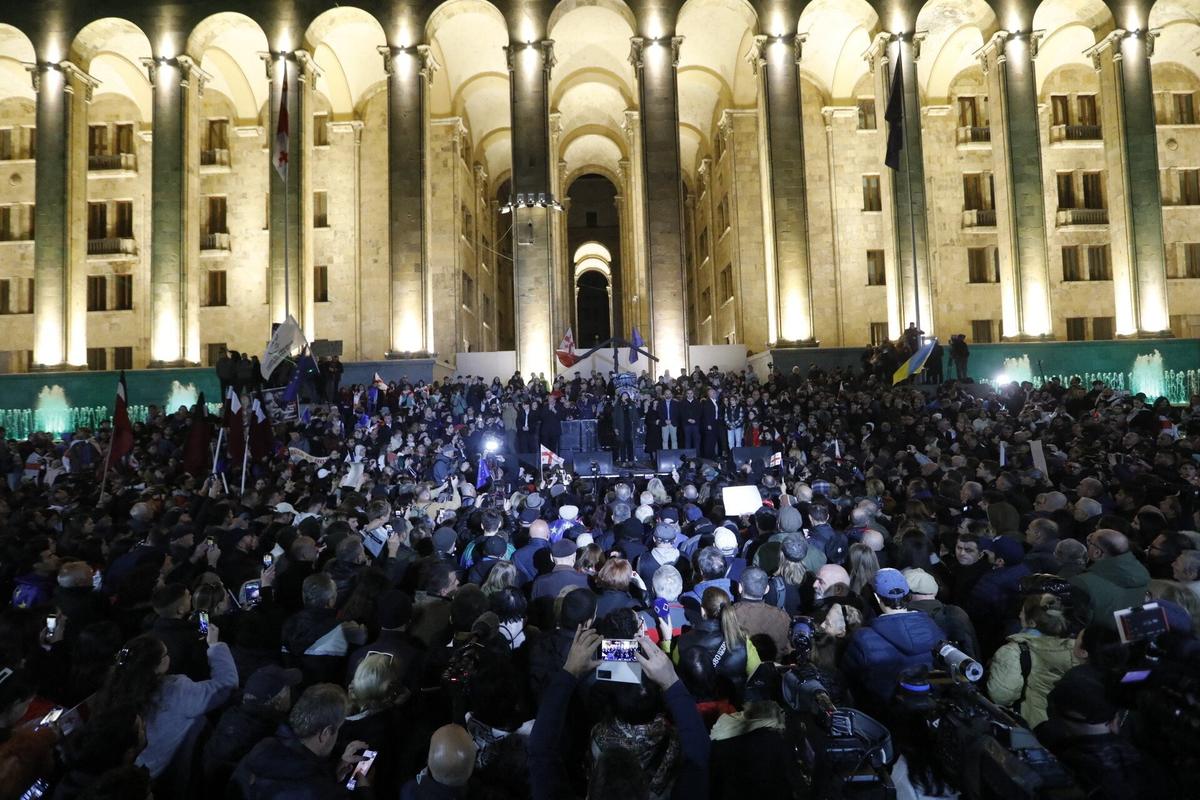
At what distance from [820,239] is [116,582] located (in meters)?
30.7

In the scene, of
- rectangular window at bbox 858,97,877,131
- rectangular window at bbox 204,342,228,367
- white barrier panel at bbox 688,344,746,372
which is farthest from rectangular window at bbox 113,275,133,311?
rectangular window at bbox 858,97,877,131

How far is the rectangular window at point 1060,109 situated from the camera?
112ft

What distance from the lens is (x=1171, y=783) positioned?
3.05 metres

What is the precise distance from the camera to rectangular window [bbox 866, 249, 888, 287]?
109ft

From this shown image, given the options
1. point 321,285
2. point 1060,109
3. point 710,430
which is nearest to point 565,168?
point 321,285

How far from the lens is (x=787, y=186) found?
92.9ft

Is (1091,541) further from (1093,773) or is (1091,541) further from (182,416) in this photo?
(182,416)

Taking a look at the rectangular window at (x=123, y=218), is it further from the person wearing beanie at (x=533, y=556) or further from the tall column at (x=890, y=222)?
the person wearing beanie at (x=533, y=556)

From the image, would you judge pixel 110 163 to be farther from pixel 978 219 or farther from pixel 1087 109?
pixel 1087 109

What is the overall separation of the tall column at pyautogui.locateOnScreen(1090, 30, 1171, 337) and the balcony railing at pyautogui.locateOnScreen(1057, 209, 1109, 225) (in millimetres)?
4726

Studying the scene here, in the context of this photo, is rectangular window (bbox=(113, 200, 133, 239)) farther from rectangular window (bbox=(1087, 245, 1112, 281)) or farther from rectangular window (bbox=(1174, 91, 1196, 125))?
rectangular window (bbox=(1174, 91, 1196, 125))

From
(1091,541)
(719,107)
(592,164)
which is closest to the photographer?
(1091,541)

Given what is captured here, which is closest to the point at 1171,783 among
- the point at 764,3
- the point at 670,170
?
the point at 670,170

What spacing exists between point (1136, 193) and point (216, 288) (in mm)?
34027
